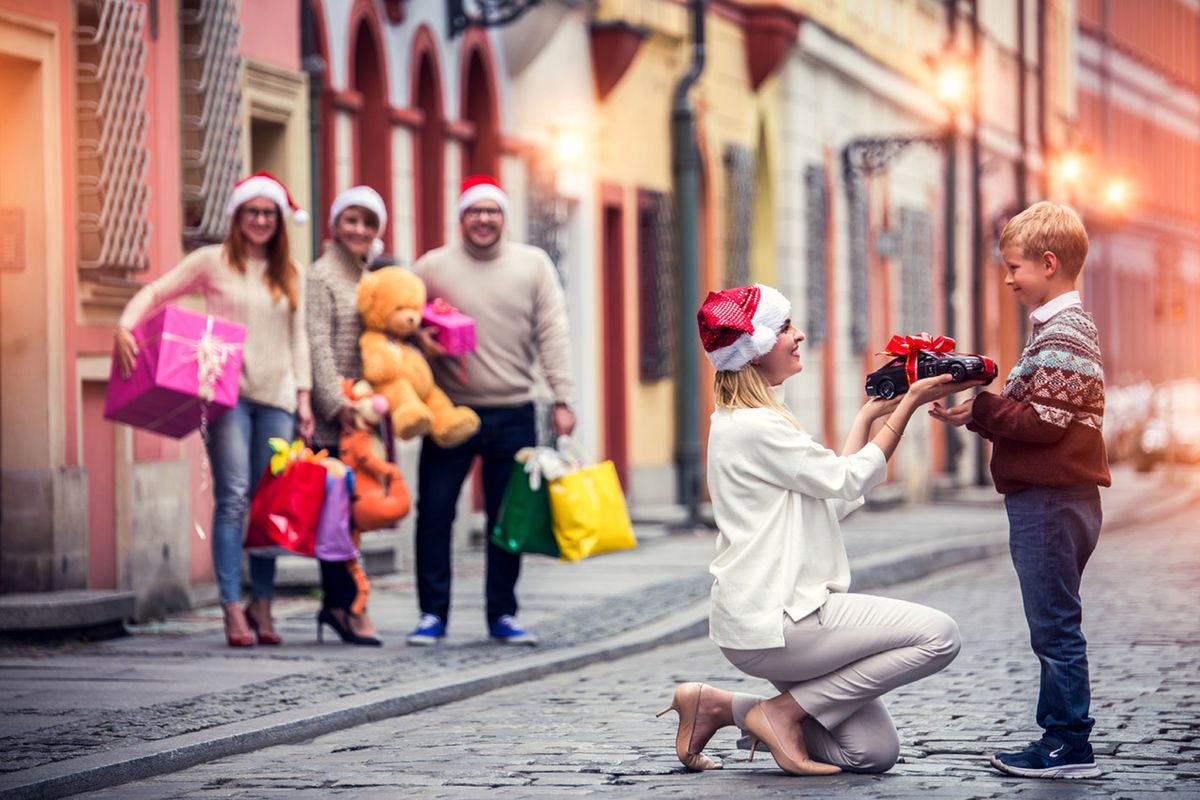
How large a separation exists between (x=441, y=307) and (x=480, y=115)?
931 centimetres

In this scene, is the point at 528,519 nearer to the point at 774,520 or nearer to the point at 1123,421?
the point at 774,520

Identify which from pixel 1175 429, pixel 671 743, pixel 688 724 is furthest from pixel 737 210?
pixel 688 724

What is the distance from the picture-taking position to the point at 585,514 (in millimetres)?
11344

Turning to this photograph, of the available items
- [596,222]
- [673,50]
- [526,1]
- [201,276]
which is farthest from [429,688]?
[673,50]

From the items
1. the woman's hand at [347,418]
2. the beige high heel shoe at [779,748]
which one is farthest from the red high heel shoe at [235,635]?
the beige high heel shoe at [779,748]

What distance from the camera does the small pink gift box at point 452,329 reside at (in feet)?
37.7

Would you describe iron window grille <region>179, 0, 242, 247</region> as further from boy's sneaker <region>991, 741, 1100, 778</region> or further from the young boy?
boy's sneaker <region>991, 741, 1100, 778</region>

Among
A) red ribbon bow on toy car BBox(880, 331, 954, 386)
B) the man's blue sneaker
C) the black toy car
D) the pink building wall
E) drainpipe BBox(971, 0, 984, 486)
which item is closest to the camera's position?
the black toy car

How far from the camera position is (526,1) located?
64.4ft

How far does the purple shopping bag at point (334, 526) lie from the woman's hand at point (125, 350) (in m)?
0.96

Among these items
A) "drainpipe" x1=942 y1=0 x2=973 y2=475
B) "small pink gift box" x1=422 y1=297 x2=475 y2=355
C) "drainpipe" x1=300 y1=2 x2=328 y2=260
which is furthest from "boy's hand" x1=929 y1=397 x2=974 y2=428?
"drainpipe" x1=942 y1=0 x2=973 y2=475

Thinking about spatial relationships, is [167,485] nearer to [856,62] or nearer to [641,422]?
[641,422]

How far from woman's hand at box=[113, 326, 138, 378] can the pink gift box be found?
2cm

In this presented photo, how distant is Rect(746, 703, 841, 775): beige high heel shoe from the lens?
772 centimetres
